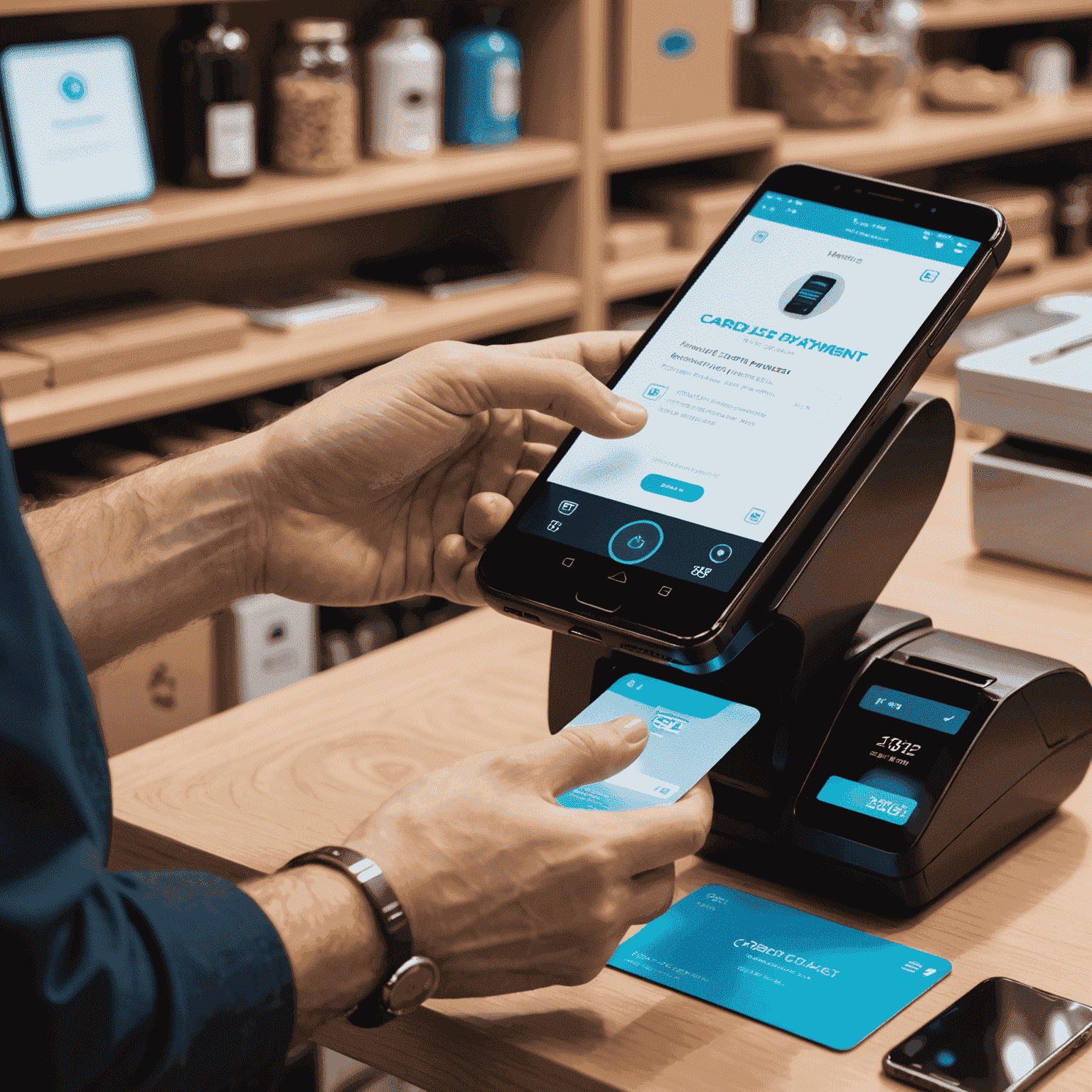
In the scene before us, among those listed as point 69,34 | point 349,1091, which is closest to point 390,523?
point 349,1091

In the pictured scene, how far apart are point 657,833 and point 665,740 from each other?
0.08m

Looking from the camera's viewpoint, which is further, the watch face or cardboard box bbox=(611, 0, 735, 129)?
cardboard box bbox=(611, 0, 735, 129)

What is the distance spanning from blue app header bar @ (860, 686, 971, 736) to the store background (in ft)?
3.19

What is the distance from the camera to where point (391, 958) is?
2.38ft

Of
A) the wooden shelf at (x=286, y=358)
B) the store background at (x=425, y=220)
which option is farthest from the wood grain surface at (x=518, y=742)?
the wooden shelf at (x=286, y=358)

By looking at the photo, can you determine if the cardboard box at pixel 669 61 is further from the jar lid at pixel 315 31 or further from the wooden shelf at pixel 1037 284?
the wooden shelf at pixel 1037 284

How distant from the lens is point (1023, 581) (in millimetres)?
1273

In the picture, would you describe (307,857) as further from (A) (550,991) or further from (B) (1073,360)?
(B) (1073,360)

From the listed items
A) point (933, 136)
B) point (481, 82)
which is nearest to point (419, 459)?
point (481, 82)

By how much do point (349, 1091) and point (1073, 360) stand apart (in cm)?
113

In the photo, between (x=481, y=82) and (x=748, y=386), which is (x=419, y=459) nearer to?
(x=748, y=386)

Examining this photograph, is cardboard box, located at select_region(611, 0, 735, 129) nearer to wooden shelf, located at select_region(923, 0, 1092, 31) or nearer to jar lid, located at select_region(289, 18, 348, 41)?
jar lid, located at select_region(289, 18, 348, 41)

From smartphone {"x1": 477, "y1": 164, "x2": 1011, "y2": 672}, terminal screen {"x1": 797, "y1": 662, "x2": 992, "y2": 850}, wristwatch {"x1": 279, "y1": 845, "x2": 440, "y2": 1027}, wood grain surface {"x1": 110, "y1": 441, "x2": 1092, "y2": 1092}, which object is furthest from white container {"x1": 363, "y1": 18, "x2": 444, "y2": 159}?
wristwatch {"x1": 279, "y1": 845, "x2": 440, "y2": 1027}

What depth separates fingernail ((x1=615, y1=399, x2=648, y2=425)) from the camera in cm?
91
